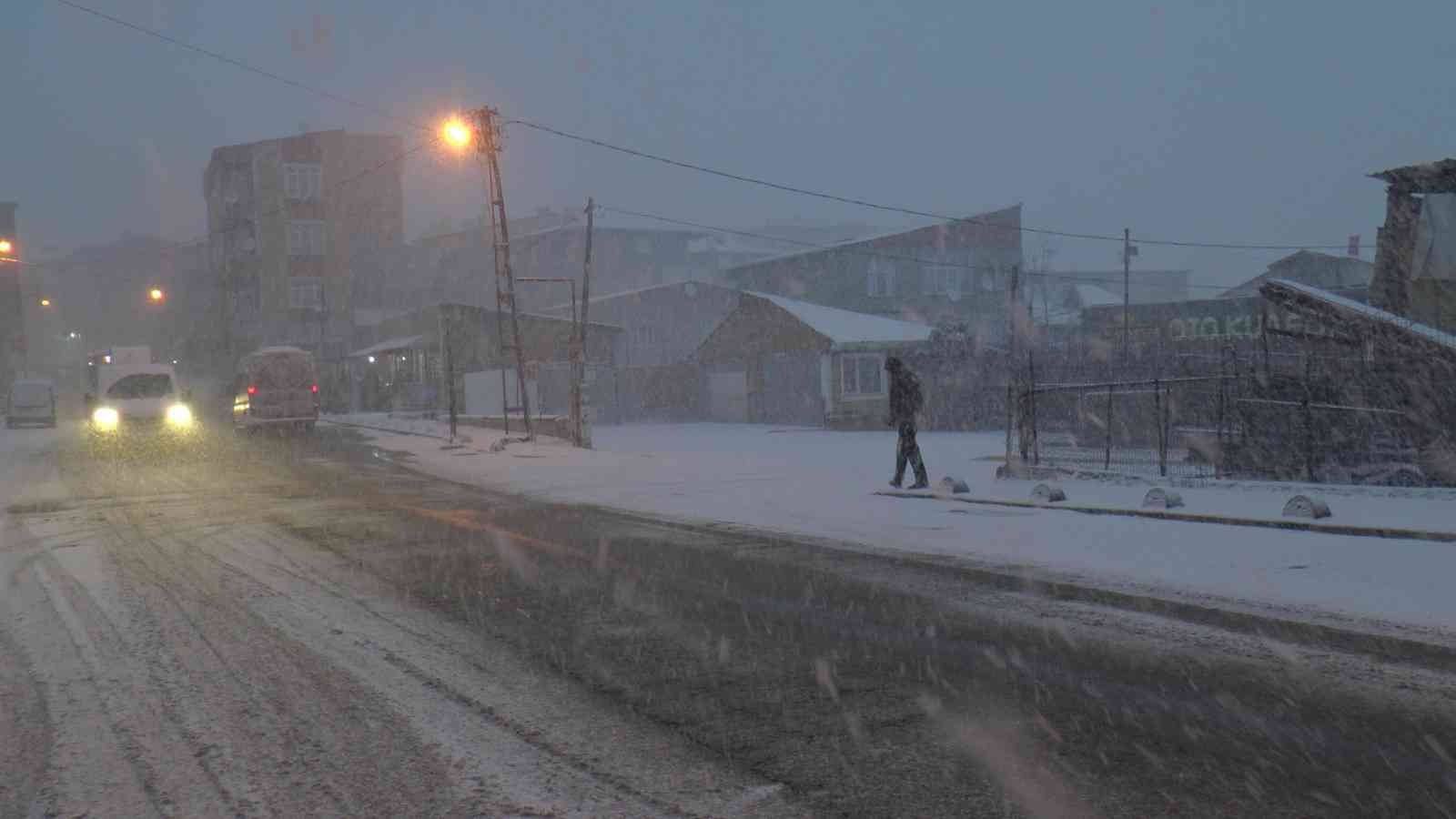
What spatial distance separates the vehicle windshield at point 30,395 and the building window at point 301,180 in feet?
65.0

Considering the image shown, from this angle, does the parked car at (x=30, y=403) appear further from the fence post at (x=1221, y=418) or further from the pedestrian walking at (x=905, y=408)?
the fence post at (x=1221, y=418)

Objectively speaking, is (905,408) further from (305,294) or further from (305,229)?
(305,229)

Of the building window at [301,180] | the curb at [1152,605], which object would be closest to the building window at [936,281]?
the building window at [301,180]

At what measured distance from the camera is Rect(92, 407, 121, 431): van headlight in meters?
35.1

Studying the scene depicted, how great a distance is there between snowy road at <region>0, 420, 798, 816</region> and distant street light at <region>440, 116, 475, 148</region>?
17306mm

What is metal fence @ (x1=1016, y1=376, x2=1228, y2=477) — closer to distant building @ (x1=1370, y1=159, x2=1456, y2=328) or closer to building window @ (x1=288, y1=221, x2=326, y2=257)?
distant building @ (x1=1370, y1=159, x2=1456, y2=328)

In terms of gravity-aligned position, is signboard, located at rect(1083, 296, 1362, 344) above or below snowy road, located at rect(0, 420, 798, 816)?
above

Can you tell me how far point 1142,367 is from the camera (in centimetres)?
2491

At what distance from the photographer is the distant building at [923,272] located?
49.9 meters

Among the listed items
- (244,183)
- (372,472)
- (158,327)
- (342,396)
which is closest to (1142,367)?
(372,472)

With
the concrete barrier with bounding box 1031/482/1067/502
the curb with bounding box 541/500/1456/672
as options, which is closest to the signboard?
the concrete barrier with bounding box 1031/482/1067/502

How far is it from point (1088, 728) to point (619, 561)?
16.9 feet

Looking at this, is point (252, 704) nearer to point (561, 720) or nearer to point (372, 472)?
point (561, 720)

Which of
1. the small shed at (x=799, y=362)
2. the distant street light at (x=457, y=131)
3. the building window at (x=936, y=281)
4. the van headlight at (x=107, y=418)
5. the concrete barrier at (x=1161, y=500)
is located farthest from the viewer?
the building window at (x=936, y=281)
